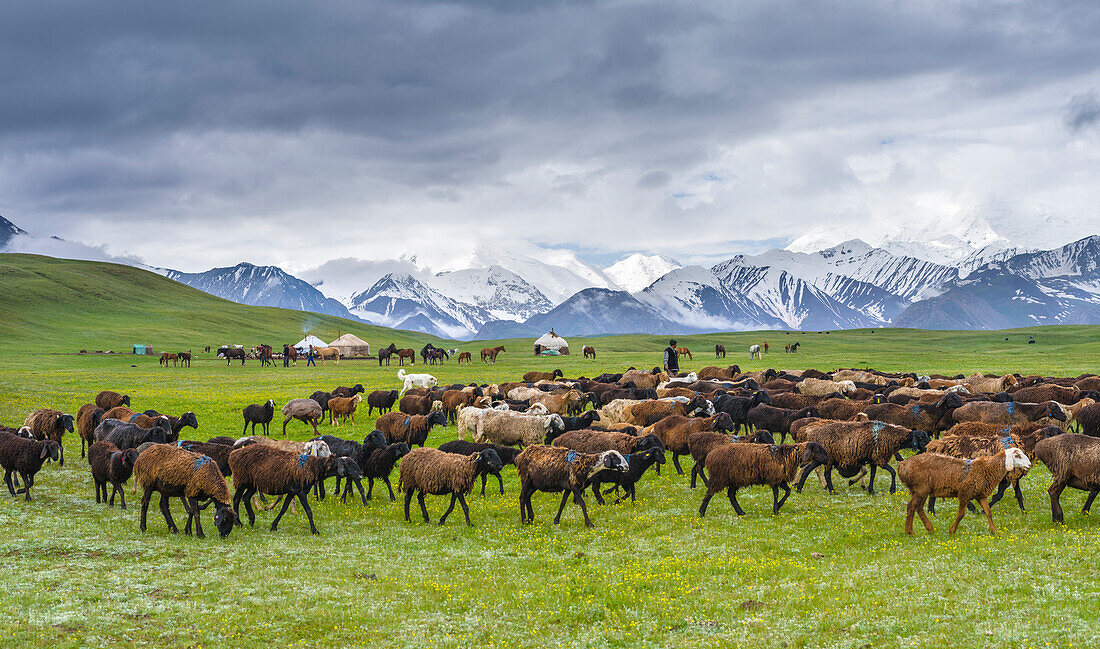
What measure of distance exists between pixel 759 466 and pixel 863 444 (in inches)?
126

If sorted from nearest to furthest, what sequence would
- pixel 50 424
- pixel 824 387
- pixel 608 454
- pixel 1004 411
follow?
pixel 608 454
pixel 1004 411
pixel 50 424
pixel 824 387

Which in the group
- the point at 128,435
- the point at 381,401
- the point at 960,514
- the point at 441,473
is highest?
the point at 128,435

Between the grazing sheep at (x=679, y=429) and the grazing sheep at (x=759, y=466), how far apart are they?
4238 millimetres

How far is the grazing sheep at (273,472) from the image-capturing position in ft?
51.5

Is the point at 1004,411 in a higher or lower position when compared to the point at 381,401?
higher

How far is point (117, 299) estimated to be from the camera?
170750 mm

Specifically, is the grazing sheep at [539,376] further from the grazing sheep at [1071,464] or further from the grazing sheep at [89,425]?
the grazing sheep at [1071,464]

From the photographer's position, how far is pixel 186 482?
14.9m

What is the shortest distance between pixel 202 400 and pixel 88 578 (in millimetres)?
31992

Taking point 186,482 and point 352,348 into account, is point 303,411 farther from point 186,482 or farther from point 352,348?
point 352,348

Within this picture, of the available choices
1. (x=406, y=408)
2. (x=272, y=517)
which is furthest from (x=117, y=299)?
(x=272, y=517)

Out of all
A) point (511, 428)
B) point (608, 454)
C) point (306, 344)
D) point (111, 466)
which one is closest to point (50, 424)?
point (111, 466)

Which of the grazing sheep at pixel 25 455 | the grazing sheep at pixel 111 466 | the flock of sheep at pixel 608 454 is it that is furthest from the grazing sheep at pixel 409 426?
the grazing sheep at pixel 25 455

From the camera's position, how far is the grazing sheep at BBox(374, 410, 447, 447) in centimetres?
2411
